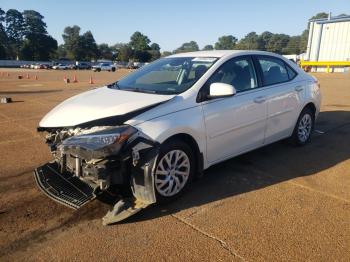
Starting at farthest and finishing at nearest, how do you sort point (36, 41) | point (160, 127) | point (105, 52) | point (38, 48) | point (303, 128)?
point (105, 52)
point (36, 41)
point (38, 48)
point (303, 128)
point (160, 127)

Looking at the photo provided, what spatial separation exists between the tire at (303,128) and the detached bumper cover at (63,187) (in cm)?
368

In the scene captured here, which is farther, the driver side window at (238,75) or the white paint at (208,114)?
the driver side window at (238,75)

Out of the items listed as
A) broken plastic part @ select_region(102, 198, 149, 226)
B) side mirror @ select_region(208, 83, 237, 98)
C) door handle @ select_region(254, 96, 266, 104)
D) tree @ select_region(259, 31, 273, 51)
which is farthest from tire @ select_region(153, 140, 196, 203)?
tree @ select_region(259, 31, 273, 51)

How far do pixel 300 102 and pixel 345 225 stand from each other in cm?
269

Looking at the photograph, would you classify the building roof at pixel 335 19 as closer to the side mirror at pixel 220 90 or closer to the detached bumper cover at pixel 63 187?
the side mirror at pixel 220 90

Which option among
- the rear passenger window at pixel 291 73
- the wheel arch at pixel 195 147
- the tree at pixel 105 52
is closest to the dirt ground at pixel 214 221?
the wheel arch at pixel 195 147

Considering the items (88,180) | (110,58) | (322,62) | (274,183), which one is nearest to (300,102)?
(274,183)

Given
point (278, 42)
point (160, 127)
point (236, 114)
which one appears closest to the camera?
point (160, 127)

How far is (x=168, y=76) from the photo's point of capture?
184 inches

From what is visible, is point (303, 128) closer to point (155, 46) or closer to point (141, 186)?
point (141, 186)

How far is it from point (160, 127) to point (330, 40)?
38.8 metres

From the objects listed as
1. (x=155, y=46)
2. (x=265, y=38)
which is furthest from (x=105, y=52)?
(x=265, y=38)

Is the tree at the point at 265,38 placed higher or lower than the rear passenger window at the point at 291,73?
higher

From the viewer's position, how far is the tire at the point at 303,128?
5742 mm
